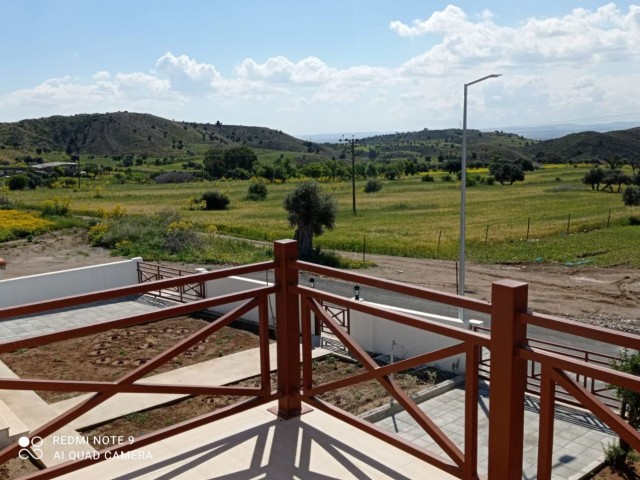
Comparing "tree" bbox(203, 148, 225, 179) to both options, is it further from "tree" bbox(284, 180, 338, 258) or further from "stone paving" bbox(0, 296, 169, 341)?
"stone paving" bbox(0, 296, 169, 341)

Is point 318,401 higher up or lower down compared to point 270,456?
higher up

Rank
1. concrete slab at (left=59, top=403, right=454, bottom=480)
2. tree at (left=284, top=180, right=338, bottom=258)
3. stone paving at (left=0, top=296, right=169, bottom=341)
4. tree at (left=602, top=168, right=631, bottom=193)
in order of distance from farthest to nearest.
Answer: tree at (left=602, top=168, right=631, bottom=193)
tree at (left=284, top=180, right=338, bottom=258)
stone paving at (left=0, top=296, right=169, bottom=341)
concrete slab at (left=59, top=403, right=454, bottom=480)

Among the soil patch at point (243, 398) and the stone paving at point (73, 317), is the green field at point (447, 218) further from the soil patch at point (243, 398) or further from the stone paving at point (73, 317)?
the soil patch at point (243, 398)

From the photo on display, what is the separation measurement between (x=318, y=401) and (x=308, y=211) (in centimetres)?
2360

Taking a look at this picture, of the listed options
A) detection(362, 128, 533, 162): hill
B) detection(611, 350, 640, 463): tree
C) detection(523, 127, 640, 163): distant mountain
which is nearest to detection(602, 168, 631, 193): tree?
detection(362, 128, 533, 162): hill

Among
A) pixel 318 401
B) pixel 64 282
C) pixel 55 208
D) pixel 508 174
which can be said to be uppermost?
pixel 318 401

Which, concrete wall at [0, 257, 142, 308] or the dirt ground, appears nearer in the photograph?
concrete wall at [0, 257, 142, 308]

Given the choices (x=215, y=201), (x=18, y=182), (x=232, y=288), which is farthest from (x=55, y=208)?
(x=18, y=182)

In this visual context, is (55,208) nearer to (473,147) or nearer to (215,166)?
(215,166)

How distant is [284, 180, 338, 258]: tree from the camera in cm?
2838

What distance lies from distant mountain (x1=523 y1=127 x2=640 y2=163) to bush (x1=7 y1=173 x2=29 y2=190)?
3581 inches

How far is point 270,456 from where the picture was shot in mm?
4391

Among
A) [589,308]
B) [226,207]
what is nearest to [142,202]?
[226,207]

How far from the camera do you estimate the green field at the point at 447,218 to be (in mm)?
29516
